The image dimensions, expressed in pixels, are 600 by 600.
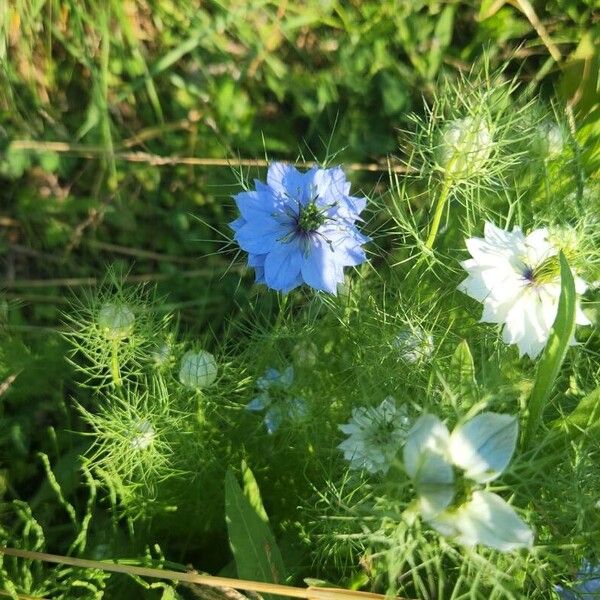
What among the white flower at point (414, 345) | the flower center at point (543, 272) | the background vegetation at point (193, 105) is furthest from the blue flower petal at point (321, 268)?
the background vegetation at point (193, 105)

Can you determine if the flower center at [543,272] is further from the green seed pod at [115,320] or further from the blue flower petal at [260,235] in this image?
the green seed pod at [115,320]

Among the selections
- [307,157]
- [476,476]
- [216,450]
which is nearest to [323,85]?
[307,157]

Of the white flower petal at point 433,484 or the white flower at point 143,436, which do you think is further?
the white flower at point 143,436

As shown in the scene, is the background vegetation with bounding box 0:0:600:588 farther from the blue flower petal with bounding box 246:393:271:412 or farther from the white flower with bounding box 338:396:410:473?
the white flower with bounding box 338:396:410:473

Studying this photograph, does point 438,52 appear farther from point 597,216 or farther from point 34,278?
point 34,278

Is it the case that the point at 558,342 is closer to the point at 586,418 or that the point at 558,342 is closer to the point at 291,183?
the point at 586,418

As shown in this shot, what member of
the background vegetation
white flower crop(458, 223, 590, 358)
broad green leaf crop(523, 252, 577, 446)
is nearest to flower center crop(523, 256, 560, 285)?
white flower crop(458, 223, 590, 358)

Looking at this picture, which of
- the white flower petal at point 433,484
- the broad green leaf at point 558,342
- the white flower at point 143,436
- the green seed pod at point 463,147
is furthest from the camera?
the white flower at point 143,436
